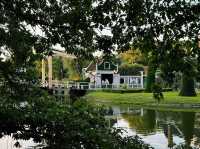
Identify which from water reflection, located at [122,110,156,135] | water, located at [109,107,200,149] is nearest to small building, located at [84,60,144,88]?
water, located at [109,107,200,149]

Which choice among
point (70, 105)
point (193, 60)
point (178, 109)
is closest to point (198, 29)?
point (193, 60)

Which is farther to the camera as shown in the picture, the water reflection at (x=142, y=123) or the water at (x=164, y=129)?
the water reflection at (x=142, y=123)

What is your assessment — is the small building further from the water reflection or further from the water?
the water reflection

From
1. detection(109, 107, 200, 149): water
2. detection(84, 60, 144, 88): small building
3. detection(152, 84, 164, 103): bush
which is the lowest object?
detection(109, 107, 200, 149): water

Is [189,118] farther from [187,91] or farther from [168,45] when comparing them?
[168,45]

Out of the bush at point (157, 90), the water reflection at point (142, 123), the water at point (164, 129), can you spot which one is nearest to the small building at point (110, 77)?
the water at point (164, 129)

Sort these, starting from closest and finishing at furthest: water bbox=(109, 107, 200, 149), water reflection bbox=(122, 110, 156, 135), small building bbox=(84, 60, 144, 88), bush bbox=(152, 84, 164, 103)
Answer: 1. bush bbox=(152, 84, 164, 103)
2. water bbox=(109, 107, 200, 149)
3. water reflection bbox=(122, 110, 156, 135)
4. small building bbox=(84, 60, 144, 88)

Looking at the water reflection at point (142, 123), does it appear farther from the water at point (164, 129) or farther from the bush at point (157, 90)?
the bush at point (157, 90)

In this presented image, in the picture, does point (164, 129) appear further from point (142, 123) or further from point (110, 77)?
point (110, 77)

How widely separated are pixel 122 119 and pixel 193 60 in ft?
64.6

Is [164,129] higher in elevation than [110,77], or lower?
lower

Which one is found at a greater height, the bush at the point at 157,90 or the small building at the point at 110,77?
the small building at the point at 110,77

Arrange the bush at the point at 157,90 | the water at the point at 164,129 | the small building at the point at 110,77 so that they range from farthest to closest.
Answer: the small building at the point at 110,77 < the water at the point at 164,129 < the bush at the point at 157,90

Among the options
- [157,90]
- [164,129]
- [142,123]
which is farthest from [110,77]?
[157,90]
